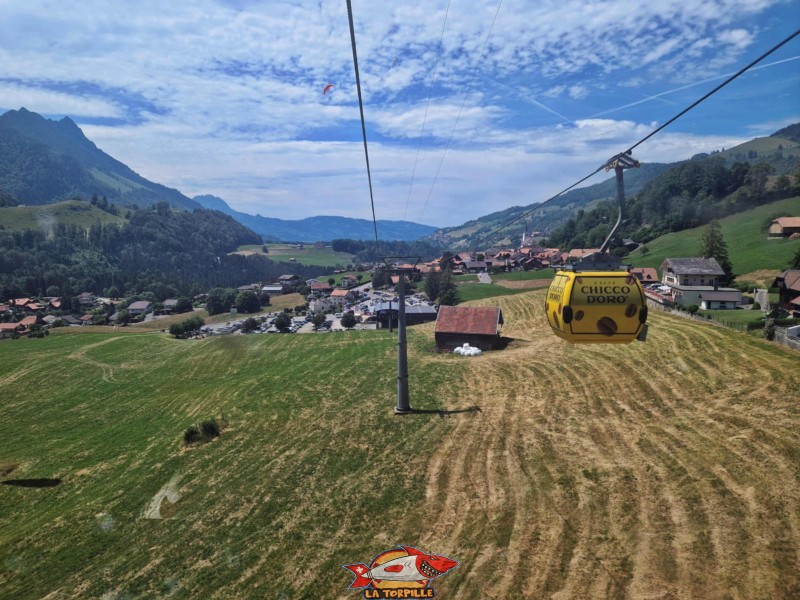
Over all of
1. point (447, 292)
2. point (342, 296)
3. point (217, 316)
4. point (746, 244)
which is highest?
point (746, 244)

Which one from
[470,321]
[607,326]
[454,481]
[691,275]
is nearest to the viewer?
[607,326]

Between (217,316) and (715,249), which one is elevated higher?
(715,249)

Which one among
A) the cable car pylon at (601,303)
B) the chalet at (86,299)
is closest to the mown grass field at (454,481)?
the cable car pylon at (601,303)

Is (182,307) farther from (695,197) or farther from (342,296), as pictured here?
(695,197)

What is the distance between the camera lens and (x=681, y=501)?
17359mm

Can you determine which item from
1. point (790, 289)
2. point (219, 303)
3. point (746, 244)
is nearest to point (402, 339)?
point (790, 289)

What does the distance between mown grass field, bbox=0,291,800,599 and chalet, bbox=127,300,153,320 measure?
106 meters

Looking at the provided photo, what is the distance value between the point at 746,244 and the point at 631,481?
95734 millimetres

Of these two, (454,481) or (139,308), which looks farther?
(139,308)

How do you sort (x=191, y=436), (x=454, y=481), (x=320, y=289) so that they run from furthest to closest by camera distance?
1. (x=320, y=289)
2. (x=191, y=436)
3. (x=454, y=481)

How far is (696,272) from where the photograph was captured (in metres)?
69.6

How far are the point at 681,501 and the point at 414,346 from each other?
122ft

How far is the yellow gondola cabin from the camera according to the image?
12.9 metres

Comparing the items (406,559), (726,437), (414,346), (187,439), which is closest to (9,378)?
(187,439)
